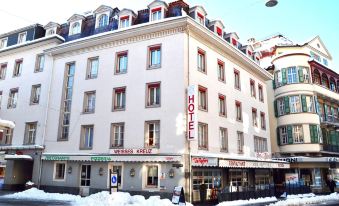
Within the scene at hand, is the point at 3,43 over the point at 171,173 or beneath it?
over

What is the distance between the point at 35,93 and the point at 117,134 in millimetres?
A: 10208

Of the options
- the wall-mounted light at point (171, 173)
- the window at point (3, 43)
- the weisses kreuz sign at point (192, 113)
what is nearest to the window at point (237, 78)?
the weisses kreuz sign at point (192, 113)

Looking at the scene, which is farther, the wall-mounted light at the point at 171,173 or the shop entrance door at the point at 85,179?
the shop entrance door at the point at 85,179

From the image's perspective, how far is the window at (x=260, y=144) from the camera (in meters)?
29.3

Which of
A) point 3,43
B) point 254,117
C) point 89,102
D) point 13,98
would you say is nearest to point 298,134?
point 254,117

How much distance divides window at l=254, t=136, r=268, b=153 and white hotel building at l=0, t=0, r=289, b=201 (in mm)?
1370

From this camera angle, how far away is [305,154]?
32.2 meters

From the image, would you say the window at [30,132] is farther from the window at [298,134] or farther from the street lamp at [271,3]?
the window at [298,134]

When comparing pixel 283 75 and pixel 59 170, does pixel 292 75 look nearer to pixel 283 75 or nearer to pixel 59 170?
pixel 283 75

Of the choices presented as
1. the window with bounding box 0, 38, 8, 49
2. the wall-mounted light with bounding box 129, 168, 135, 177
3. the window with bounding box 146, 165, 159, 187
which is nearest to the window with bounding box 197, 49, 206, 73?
the window with bounding box 146, 165, 159, 187

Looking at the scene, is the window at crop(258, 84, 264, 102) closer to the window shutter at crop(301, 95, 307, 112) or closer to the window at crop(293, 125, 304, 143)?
the window shutter at crop(301, 95, 307, 112)

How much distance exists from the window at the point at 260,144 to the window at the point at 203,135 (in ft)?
28.1

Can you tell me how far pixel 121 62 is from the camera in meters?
24.4

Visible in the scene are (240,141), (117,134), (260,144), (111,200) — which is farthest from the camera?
(260,144)
